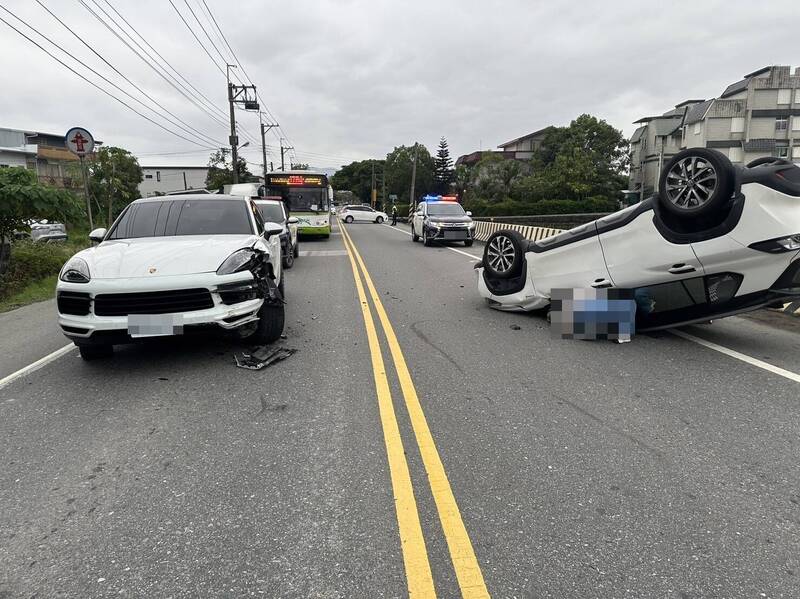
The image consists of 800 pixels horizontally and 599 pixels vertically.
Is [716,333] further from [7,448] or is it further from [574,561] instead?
[7,448]

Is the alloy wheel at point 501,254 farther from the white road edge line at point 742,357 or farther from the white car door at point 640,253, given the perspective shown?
the white road edge line at point 742,357

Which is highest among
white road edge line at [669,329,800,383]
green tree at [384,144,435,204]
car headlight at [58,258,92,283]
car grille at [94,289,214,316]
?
green tree at [384,144,435,204]

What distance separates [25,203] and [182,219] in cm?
662

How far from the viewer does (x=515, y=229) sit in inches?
810

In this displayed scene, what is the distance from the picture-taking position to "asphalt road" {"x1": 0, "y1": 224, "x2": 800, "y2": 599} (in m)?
2.51

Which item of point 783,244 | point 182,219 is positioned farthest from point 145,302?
point 783,244

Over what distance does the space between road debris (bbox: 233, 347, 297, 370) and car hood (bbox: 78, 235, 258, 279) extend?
1.01 m

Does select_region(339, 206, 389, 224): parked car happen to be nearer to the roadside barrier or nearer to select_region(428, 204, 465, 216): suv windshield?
the roadside barrier

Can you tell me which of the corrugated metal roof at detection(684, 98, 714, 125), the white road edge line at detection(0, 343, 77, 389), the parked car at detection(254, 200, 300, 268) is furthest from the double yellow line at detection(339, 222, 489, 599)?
the corrugated metal roof at detection(684, 98, 714, 125)

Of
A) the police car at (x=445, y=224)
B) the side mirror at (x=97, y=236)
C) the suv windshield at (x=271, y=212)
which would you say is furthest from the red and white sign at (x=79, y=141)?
the police car at (x=445, y=224)

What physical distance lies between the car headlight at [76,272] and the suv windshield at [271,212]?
9372 mm

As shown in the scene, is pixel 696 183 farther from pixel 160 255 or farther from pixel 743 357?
pixel 160 255

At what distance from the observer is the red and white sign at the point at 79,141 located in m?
12.7

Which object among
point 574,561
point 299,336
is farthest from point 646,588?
point 299,336
